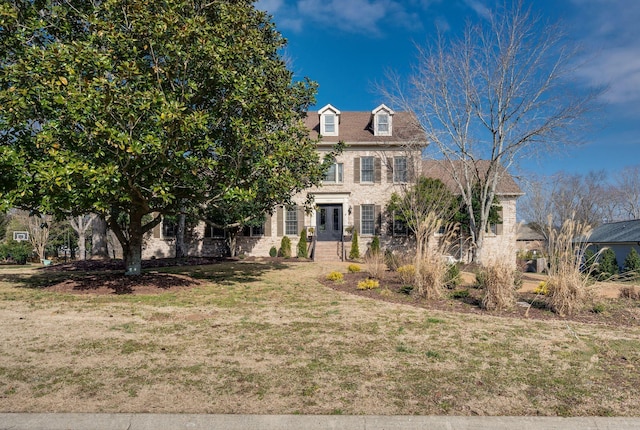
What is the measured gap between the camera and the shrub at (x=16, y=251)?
76.2ft

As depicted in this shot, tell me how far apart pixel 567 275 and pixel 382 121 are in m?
17.9

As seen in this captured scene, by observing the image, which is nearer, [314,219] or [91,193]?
[91,193]

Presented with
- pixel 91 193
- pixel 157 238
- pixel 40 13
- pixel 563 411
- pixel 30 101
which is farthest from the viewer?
pixel 157 238

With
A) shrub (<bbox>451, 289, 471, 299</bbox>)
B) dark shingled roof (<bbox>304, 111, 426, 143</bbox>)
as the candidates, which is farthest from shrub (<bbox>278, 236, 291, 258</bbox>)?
shrub (<bbox>451, 289, 471, 299</bbox>)

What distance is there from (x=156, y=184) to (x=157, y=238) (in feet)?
53.8

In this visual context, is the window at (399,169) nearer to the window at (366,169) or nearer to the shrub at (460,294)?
the window at (366,169)

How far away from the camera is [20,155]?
26.0 feet

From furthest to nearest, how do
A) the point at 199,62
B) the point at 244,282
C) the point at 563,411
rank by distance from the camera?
the point at 244,282, the point at 199,62, the point at 563,411

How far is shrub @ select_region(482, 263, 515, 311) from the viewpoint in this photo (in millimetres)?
7828

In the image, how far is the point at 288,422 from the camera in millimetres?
3230

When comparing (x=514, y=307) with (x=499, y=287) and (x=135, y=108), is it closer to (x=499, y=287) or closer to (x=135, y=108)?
(x=499, y=287)

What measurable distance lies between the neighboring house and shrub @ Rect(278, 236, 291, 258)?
16947 millimetres

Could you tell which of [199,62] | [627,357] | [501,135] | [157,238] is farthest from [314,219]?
[627,357]

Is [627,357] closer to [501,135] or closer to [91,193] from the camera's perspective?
[91,193]
